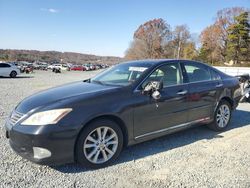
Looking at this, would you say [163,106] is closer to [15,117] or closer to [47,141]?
[47,141]

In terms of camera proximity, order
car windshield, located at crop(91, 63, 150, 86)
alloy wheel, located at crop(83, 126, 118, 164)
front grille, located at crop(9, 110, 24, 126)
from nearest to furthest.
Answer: front grille, located at crop(9, 110, 24, 126), alloy wheel, located at crop(83, 126, 118, 164), car windshield, located at crop(91, 63, 150, 86)

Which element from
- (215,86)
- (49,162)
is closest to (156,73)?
(215,86)

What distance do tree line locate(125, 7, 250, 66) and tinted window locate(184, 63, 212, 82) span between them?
51.4 m

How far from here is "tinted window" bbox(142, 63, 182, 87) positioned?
15.0ft

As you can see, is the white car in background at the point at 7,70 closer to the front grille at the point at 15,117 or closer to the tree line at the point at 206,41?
the front grille at the point at 15,117

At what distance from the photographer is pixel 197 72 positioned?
5.35 metres

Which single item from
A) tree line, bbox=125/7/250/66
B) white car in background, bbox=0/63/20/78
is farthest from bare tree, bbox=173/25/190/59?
white car in background, bbox=0/63/20/78

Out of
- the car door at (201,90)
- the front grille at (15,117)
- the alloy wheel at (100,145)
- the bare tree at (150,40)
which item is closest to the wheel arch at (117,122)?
the alloy wheel at (100,145)

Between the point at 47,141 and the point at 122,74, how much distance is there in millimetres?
1976

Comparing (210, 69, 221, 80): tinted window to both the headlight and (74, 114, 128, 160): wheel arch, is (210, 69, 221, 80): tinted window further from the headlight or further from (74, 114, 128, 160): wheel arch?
the headlight

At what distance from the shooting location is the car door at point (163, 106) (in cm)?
417

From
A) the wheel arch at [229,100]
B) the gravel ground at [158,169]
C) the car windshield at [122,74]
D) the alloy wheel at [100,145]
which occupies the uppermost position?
the car windshield at [122,74]

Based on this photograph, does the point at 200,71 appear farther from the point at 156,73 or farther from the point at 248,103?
the point at 248,103

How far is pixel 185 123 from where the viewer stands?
16.1 feet
